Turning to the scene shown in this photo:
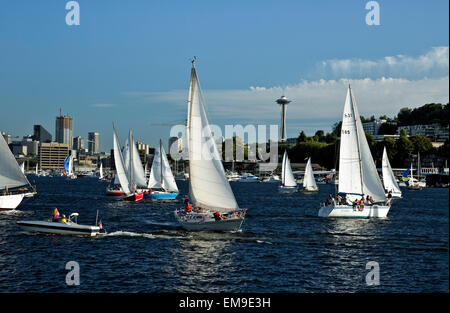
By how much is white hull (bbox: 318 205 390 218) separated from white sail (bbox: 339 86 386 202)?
118 centimetres

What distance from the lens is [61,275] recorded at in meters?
30.9

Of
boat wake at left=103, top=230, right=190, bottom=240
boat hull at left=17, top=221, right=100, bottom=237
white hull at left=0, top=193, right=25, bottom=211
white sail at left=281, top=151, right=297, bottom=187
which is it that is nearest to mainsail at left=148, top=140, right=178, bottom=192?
white hull at left=0, top=193, right=25, bottom=211

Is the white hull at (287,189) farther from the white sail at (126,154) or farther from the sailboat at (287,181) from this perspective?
the white sail at (126,154)

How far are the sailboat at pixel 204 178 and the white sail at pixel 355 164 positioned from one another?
712 inches

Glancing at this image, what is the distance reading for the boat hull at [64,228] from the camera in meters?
43.5

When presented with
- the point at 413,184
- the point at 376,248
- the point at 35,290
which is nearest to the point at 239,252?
the point at 376,248

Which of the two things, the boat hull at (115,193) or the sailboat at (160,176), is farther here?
the boat hull at (115,193)

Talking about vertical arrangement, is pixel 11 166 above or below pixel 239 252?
above

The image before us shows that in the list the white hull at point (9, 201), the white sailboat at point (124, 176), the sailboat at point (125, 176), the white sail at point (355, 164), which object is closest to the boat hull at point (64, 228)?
the white hull at point (9, 201)

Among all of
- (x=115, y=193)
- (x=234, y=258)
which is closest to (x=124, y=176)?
(x=115, y=193)

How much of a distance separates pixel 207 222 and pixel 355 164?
21.3m

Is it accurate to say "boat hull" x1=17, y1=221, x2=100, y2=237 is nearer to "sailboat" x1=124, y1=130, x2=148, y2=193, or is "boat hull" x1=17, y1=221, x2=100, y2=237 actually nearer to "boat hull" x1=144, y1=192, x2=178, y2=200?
"boat hull" x1=144, y1=192, x2=178, y2=200

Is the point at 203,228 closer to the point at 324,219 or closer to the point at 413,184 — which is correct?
the point at 324,219
